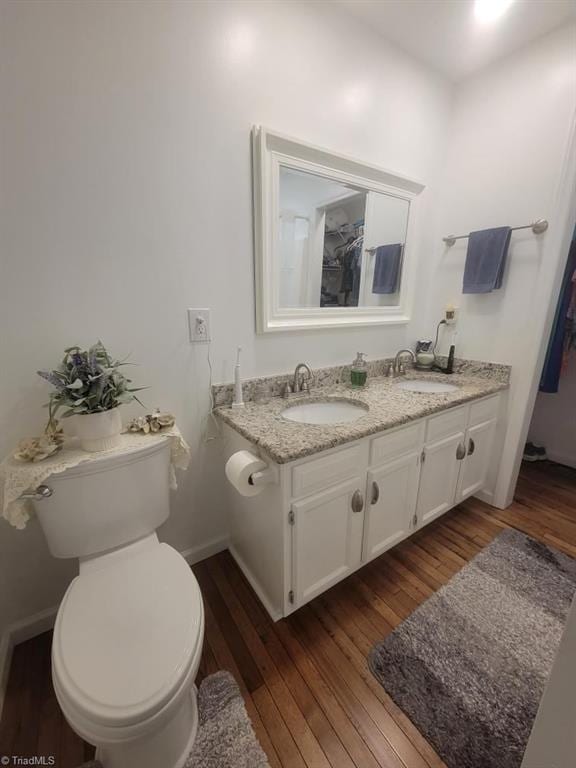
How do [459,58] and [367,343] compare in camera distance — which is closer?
[459,58]

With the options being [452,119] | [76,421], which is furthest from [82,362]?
[452,119]

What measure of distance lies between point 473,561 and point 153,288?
1.99 m

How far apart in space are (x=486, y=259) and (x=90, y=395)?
6.91 feet

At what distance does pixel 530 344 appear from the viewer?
1713mm

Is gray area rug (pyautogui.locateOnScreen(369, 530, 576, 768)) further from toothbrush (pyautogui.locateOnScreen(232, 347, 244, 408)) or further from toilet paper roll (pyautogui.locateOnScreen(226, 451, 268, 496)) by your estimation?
toothbrush (pyautogui.locateOnScreen(232, 347, 244, 408))

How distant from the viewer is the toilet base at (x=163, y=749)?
0.79 meters

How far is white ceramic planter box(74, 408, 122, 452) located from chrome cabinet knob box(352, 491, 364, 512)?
91 centimetres

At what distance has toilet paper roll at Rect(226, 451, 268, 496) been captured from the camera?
104 cm

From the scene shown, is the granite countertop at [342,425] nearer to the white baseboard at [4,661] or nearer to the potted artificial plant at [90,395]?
the potted artificial plant at [90,395]

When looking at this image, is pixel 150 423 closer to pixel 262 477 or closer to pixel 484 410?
pixel 262 477

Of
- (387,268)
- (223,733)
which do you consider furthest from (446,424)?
(223,733)

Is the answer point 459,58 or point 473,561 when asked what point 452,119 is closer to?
point 459,58

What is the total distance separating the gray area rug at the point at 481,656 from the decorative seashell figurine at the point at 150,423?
1167 mm

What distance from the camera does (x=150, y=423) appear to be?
1.15 m
